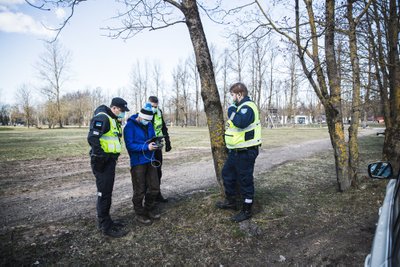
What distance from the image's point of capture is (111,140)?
4.02m

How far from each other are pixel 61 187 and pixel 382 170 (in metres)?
7.15

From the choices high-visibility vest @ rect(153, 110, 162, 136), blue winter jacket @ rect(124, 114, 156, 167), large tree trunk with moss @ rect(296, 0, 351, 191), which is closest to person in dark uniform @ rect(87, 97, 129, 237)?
blue winter jacket @ rect(124, 114, 156, 167)

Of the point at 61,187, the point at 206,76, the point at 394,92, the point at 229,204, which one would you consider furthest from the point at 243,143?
the point at 61,187

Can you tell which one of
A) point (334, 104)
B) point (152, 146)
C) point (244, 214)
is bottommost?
point (244, 214)

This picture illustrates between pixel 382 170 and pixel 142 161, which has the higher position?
pixel 382 170

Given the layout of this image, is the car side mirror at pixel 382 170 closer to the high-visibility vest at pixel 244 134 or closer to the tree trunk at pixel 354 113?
the high-visibility vest at pixel 244 134

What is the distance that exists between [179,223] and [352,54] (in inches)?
197

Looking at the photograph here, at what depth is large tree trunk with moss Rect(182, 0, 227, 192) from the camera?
456 centimetres

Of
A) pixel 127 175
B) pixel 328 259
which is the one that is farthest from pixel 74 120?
pixel 328 259

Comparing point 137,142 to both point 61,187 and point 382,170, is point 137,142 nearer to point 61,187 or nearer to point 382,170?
point 382,170

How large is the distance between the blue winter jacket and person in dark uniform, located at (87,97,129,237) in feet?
0.69

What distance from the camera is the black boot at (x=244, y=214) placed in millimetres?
4141

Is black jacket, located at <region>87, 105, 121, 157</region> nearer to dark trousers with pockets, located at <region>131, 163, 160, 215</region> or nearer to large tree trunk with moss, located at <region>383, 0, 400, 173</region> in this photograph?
dark trousers with pockets, located at <region>131, 163, 160, 215</region>

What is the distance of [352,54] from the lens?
5520 mm
